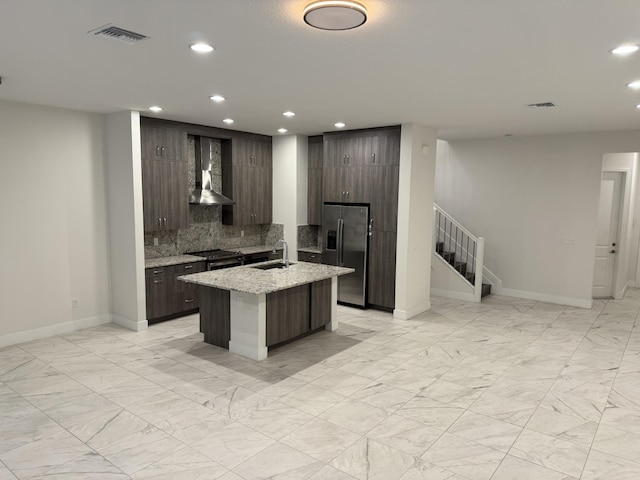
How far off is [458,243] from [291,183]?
142 inches

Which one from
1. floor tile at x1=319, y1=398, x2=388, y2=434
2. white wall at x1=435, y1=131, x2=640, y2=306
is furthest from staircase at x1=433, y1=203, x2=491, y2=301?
floor tile at x1=319, y1=398, x2=388, y2=434

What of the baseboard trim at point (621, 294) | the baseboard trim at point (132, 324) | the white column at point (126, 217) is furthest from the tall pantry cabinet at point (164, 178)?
the baseboard trim at point (621, 294)

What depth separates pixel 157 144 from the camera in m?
6.23

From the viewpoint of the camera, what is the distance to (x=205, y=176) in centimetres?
730

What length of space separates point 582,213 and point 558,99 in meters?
3.52

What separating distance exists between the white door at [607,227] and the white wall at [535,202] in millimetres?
917

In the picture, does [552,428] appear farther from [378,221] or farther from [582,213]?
[582,213]

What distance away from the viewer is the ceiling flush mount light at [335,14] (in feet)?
7.24

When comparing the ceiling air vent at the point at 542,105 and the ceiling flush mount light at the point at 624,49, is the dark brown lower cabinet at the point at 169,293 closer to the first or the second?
the ceiling air vent at the point at 542,105

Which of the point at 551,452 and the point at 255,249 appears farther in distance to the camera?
the point at 255,249

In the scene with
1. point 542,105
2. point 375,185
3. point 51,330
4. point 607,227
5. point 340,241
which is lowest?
point 51,330

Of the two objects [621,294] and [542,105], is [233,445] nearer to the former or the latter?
[542,105]

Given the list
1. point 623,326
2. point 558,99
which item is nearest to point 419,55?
point 558,99

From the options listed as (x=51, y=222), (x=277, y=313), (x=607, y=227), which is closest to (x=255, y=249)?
(x=277, y=313)
